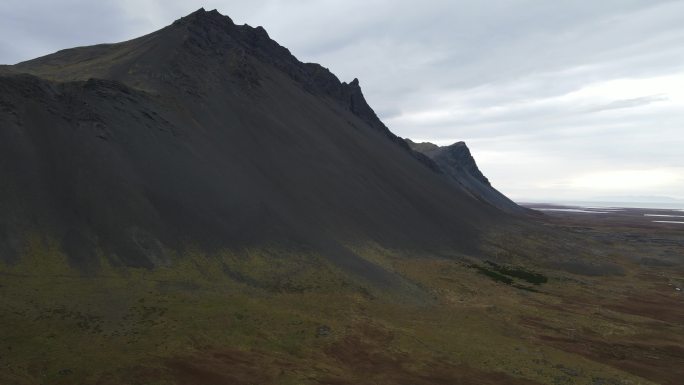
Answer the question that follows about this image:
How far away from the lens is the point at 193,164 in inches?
2259

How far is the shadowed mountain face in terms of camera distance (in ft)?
143

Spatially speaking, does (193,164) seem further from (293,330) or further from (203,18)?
(203,18)

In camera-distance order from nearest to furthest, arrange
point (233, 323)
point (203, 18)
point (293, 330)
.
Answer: point (233, 323)
point (293, 330)
point (203, 18)

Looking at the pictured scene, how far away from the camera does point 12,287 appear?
31922 mm

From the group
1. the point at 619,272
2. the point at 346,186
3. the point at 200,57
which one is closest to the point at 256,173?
the point at 346,186

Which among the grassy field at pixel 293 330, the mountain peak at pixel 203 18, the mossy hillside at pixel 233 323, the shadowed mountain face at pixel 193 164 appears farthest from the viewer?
the mountain peak at pixel 203 18

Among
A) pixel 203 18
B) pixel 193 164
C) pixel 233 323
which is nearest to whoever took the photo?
pixel 233 323

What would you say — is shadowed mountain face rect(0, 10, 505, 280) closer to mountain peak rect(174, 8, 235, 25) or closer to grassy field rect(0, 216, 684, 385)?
mountain peak rect(174, 8, 235, 25)

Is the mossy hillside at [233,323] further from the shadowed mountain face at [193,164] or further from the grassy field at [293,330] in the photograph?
the shadowed mountain face at [193,164]

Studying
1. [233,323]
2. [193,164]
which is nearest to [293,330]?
[233,323]

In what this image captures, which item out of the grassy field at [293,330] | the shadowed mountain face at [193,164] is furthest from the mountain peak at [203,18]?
the grassy field at [293,330]

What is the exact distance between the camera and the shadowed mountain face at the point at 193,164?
43625mm

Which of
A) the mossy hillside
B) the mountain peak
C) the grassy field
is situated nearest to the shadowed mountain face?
the mountain peak

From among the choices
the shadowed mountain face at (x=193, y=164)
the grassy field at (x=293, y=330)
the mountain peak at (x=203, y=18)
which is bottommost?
the grassy field at (x=293, y=330)
